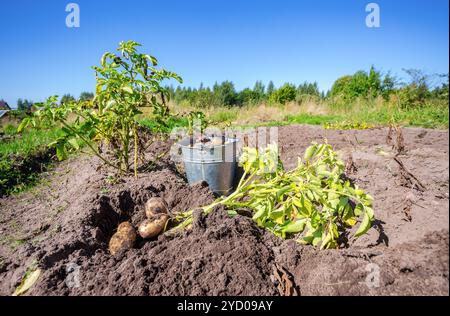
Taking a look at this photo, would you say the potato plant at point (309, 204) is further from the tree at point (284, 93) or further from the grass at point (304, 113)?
the tree at point (284, 93)

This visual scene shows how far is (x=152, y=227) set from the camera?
1.87 meters

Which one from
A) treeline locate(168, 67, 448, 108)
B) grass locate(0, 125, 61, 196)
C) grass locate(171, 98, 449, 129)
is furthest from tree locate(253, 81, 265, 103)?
grass locate(0, 125, 61, 196)

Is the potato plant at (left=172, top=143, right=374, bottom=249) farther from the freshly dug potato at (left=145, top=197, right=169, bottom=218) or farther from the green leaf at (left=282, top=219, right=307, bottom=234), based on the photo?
the freshly dug potato at (left=145, top=197, right=169, bottom=218)

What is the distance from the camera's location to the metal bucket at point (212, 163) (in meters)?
2.91

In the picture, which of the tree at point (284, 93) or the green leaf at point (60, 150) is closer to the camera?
the green leaf at point (60, 150)

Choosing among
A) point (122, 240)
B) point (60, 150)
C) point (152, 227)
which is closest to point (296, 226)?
point (152, 227)

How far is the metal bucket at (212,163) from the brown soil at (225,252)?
53 cm

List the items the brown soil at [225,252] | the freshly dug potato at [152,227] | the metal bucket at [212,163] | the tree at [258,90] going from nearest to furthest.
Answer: the brown soil at [225,252] < the freshly dug potato at [152,227] < the metal bucket at [212,163] < the tree at [258,90]

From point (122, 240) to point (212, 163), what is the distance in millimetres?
1342

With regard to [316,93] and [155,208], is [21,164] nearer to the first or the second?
[155,208]

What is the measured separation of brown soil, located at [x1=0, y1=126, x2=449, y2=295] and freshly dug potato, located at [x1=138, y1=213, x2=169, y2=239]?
9 centimetres

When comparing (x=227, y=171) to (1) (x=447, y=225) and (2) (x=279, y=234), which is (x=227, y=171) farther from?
(1) (x=447, y=225)

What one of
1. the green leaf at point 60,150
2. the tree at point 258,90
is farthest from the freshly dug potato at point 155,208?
the tree at point 258,90

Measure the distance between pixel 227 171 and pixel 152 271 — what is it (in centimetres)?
A: 180
